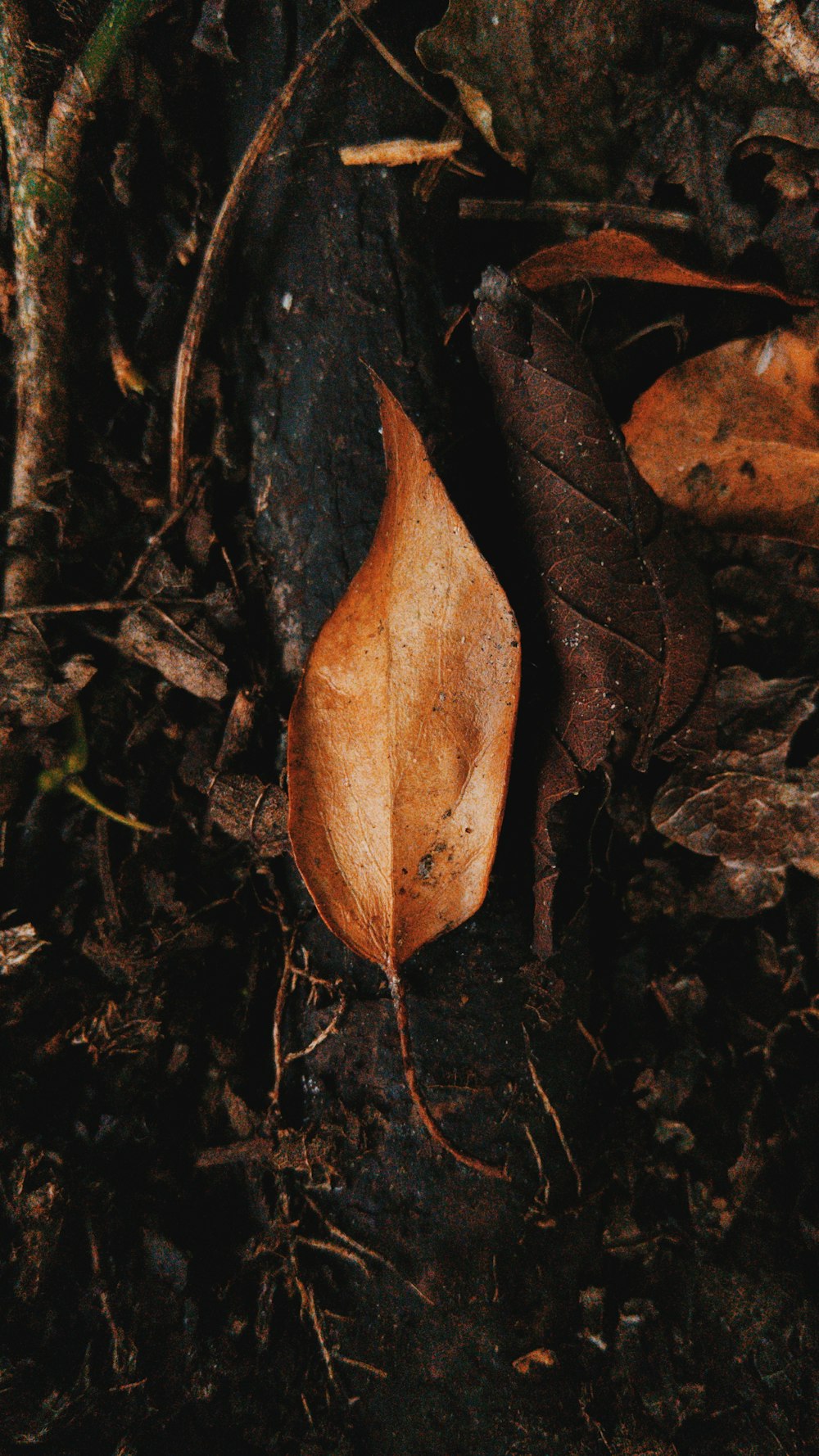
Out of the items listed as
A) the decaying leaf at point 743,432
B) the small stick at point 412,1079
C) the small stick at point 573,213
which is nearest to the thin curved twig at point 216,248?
the small stick at point 573,213

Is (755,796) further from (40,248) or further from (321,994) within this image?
(40,248)

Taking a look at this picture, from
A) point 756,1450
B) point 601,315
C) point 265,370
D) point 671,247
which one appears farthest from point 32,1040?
point 671,247

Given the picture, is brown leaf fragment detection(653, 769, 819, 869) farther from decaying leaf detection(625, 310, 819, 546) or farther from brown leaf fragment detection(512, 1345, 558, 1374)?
brown leaf fragment detection(512, 1345, 558, 1374)

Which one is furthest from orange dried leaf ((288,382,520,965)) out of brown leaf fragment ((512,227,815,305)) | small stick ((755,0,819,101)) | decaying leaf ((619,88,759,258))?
small stick ((755,0,819,101))

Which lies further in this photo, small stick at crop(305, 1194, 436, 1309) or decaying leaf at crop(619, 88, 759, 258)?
decaying leaf at crop(619, 88, 759, 258)

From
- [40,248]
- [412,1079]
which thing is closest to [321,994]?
[412,1079]

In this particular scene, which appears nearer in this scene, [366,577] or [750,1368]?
[366,577]

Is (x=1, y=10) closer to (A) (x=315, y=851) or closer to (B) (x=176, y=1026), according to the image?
(A) (x=315, y=851)
